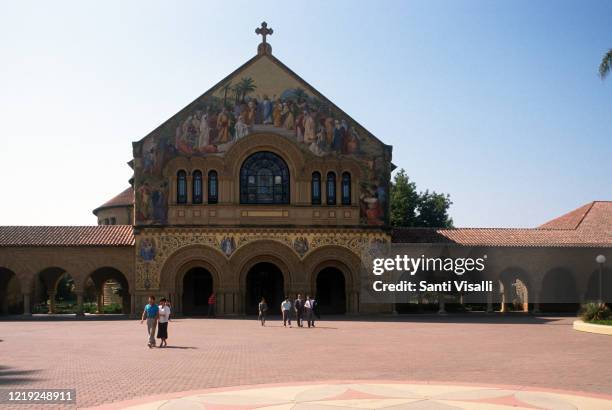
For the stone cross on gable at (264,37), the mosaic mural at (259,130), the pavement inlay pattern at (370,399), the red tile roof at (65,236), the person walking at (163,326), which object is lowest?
the pavement inlay pattern at (370,399)

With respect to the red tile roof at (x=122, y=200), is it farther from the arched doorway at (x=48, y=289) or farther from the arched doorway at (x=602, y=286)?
the arched doorway at (x=602, y=286)

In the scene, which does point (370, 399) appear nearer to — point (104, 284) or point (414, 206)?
point (104, 284)

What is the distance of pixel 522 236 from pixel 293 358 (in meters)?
32.5

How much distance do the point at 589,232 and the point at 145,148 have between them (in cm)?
2930

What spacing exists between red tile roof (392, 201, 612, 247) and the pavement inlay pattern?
32.8 m

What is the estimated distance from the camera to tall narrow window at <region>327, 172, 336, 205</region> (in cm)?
4419

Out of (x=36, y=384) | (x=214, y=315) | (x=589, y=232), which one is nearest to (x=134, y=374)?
(x=36, y=384)

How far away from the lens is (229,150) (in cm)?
4359

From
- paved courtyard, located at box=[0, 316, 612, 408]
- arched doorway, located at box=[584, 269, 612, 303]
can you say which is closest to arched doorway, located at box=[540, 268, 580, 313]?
arched doorway, located at box=[584, 269, 612, 303]

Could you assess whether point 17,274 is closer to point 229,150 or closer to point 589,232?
point 229,150

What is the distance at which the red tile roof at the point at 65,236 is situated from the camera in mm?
44281

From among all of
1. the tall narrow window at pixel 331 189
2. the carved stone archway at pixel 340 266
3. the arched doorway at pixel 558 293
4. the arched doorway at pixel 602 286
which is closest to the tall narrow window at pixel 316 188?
the tall narrow window at pixel 331 189

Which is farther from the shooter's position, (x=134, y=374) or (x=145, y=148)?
(x=145, y=148)

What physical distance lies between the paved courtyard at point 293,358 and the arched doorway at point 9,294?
16.8 meters
